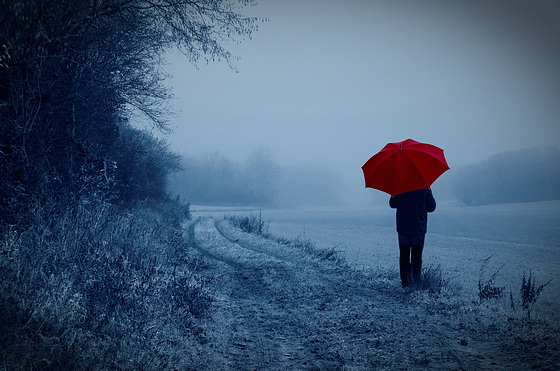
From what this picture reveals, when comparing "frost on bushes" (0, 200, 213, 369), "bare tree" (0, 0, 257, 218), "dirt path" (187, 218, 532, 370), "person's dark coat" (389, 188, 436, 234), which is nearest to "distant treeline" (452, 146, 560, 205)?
"dirt path" (187, 218, 532, 370)

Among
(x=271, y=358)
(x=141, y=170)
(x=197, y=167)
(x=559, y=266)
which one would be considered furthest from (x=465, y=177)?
(x=271, y=358)

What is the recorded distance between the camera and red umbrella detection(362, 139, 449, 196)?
252 inches

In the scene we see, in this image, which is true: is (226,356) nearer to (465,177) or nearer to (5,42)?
(5,42)

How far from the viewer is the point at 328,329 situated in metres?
5.32

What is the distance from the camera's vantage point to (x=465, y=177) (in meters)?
81.0

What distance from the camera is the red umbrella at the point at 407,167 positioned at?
6.41 meters

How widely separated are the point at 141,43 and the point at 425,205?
826 cm

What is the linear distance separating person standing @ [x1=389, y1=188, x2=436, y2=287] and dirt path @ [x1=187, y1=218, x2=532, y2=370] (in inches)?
23.0

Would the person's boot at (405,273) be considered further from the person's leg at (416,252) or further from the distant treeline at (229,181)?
the distant treeline at (229,181)

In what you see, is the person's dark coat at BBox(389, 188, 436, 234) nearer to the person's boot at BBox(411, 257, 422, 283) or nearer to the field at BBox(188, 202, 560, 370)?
the person's boot at BBox(411, 257, 422, 283)

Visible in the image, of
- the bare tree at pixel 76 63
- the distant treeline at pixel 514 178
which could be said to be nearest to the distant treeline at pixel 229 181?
the distant treeline at pixel 514 178

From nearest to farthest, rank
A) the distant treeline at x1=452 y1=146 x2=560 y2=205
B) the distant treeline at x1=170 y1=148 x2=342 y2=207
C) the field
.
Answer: the field < the distant treeline at x1=452 y1=146 x2=560 y2=205 < the distant treeline at x1=170 y1=148 x2=342 y2=207

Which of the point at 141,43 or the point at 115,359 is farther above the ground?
the point at 141,43

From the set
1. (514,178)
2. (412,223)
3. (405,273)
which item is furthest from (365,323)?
(514,178)
